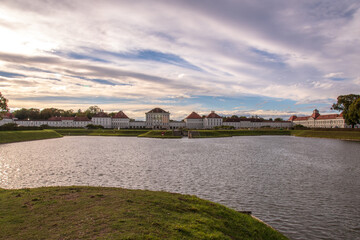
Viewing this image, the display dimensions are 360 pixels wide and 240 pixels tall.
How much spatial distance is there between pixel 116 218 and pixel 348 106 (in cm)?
8524

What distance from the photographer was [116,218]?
705 cm

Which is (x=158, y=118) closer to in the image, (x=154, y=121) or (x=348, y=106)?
(x=154, y=121)

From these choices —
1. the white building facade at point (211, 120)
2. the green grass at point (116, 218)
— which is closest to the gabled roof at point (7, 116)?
the white building facade at point (211, 120)

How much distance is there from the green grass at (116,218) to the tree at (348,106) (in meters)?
67.6

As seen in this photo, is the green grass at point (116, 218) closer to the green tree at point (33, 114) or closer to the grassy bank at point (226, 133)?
the grassy bank at point (226, 133)

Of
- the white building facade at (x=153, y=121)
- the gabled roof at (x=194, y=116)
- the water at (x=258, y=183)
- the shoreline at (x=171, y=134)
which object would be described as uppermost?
the gabled roof at (x=194, y=116)

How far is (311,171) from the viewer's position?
20.3 m

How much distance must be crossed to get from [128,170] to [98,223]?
1363 cm

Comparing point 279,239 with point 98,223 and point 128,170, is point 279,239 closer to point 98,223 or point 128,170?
point 98,223

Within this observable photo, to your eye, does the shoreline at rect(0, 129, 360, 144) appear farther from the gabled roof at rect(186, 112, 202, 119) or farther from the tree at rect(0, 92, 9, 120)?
the gabled roof at rect(186, 112, 202, 119)

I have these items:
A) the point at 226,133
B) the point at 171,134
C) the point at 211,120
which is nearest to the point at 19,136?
the point at 171,134

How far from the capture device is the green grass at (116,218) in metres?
6.16

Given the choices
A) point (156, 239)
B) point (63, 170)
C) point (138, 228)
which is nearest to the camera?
point (156, 239)

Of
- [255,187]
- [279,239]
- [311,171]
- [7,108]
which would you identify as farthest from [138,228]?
[7,108]
